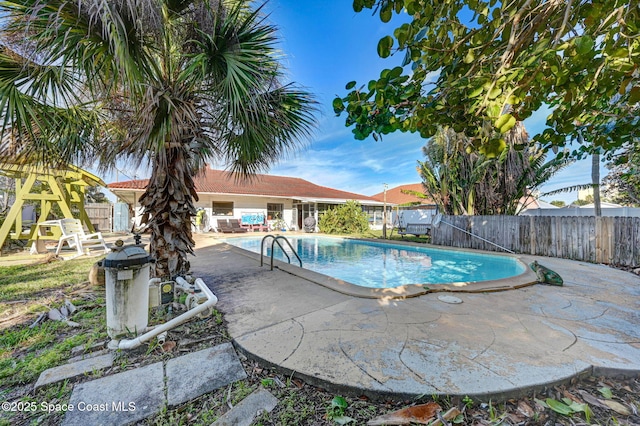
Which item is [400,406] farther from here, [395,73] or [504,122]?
[395,73]

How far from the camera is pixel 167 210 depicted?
14.0 feet

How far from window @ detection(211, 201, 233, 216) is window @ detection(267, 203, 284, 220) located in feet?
10.0

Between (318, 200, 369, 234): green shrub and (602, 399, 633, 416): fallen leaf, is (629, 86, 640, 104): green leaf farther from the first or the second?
(318, 200, 369, 234): green shrub

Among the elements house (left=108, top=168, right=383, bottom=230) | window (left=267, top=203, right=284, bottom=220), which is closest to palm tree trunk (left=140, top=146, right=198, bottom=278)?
house (left=108, top=168, right=383, bottom=230)

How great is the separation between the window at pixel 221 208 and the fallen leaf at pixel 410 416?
18.8m

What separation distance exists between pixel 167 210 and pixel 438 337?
4.42 meters

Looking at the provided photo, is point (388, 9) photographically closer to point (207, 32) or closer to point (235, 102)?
point (235, 102)

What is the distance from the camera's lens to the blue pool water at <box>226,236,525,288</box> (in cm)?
771

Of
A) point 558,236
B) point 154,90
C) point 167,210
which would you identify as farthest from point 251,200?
point 558,236

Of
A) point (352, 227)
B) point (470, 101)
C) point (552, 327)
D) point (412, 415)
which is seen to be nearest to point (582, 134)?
point (470, 101)

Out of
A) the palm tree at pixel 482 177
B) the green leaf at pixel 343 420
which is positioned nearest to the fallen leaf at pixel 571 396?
the green leaf at pixel 343 420

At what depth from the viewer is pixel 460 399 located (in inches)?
71.4

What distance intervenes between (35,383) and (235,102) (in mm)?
3487

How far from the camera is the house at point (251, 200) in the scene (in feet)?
58.6
